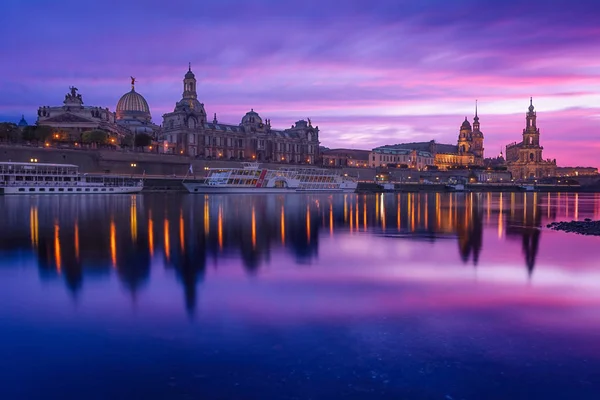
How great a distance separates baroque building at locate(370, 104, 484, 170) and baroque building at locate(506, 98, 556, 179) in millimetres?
12687

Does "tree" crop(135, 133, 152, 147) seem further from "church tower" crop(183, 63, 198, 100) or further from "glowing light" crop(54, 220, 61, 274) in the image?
"glowing light" crop(54, 220, 61, 274)

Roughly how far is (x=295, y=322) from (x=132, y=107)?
115 m

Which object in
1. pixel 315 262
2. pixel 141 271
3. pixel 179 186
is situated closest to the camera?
pixel 141 271

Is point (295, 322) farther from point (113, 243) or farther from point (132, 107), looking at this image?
point (132, 107)

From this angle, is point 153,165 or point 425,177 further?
point 425,177

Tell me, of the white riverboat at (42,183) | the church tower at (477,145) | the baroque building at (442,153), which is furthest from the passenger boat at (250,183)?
the church tower at (477,145)

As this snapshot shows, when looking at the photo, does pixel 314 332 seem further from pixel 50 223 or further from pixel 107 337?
pixel 50 223

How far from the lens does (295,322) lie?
7.86 metres

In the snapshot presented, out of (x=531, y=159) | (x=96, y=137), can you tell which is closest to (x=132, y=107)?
(x=96, y=137)

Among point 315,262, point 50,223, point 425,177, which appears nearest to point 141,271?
point 315,262

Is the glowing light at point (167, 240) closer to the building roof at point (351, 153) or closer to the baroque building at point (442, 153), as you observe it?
the building roof at point (351, 153)

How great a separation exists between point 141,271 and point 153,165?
75693 millimetres

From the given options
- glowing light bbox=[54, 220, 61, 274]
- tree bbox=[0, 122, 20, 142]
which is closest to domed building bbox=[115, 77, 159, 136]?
tree bbox=[0, 122, 20, 142]

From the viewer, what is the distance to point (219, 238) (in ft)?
60.2
